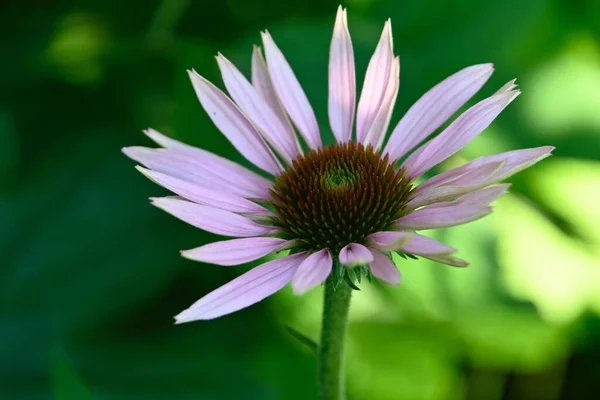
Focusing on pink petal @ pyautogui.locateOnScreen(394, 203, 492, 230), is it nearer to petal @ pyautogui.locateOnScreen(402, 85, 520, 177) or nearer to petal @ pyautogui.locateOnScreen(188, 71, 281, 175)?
petal @ pyautogui.locateOnScreen(402, 85, 520, 177)

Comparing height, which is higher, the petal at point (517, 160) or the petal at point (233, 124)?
the petal at point (233, 124)

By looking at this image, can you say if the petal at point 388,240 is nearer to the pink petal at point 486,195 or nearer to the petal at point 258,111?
the pink petal at point 486,195

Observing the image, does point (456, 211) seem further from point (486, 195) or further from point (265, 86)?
point (265, 86)

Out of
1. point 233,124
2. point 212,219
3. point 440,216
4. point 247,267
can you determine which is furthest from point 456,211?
point 247,267

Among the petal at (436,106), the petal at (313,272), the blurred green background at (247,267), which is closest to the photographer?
the petal at (313,272)

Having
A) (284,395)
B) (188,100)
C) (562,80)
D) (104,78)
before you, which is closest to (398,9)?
(562,80)

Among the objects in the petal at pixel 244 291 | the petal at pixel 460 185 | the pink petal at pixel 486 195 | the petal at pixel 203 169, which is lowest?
the petal at pixel 244 291

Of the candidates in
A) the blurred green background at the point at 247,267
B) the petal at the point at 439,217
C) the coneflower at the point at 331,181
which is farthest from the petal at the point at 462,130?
the blurred green background at the point at 247,267
